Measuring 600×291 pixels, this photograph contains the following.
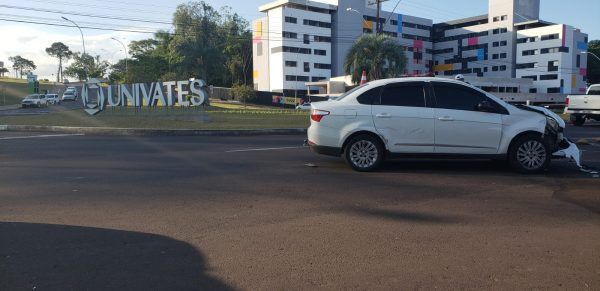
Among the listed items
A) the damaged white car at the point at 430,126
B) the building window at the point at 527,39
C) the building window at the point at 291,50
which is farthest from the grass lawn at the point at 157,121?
the building window at the point at 527,39

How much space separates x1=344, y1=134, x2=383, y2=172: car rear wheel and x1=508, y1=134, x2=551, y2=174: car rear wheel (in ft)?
7.85

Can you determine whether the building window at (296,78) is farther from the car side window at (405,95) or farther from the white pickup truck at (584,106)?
the car side window at (405,95)

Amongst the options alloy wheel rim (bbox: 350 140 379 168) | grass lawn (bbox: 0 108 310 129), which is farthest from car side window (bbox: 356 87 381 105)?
grass lawn (bbox: 0 108 310 129)

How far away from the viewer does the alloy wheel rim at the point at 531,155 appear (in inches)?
342

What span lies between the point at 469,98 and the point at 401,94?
3.95 ft

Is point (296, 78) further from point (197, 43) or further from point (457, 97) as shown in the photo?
point (457, 97)

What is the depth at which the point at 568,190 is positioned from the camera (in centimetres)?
738

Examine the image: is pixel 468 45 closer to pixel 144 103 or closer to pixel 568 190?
pixel 144 103

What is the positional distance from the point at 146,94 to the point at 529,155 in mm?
20573

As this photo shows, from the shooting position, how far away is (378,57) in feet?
141

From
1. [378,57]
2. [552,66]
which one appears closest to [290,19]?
[378,57]

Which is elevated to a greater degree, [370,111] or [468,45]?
[468,45]

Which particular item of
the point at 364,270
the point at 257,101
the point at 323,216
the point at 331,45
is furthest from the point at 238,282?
the point at 331,45

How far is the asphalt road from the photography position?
408cm
